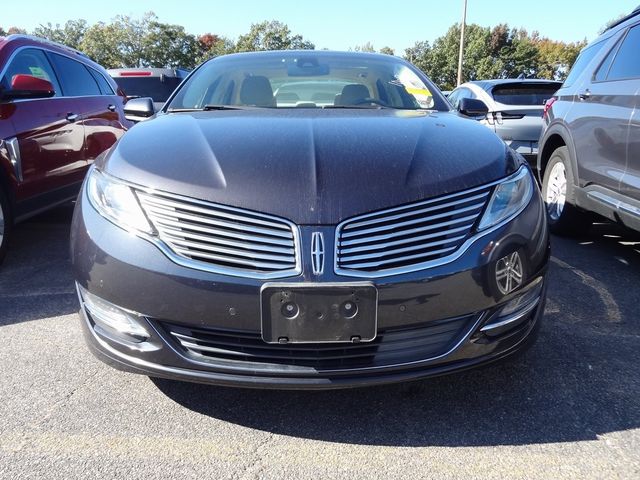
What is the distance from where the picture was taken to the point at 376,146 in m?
2.20

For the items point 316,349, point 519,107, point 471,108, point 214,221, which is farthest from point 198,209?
point 519,107

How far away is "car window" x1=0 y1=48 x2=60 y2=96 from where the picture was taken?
3.93 m

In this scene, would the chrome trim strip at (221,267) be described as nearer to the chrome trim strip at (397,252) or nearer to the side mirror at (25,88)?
the chrome trim strip at (397,252)

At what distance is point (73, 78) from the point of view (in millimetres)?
4984

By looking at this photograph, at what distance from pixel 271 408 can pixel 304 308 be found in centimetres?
62

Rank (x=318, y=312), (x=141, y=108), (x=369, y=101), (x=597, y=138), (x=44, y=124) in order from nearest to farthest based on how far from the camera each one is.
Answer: (x=318, y=312)
(x=369, y=101)
(x=141, y=108)
(x=597, y=138)
(x=44, y=124)

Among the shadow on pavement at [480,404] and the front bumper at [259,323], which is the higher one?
the front bumper at [259,323]

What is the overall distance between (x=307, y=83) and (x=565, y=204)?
2.45 meters

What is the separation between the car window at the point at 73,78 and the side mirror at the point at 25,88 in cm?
76

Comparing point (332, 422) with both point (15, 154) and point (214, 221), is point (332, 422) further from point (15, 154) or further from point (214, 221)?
point (15, 154)

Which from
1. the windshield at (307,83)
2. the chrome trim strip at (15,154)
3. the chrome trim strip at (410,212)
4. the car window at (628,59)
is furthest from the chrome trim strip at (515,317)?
the chrome trim strip at (15,154)

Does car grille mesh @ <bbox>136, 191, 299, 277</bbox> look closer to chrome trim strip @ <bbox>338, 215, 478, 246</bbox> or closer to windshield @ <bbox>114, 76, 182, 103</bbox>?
chrome trim strip @ <bbox>338, 215, 478, 246</bbox>

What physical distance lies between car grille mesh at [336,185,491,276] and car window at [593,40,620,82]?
285 cm

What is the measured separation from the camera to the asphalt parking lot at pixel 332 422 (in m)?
1.79
